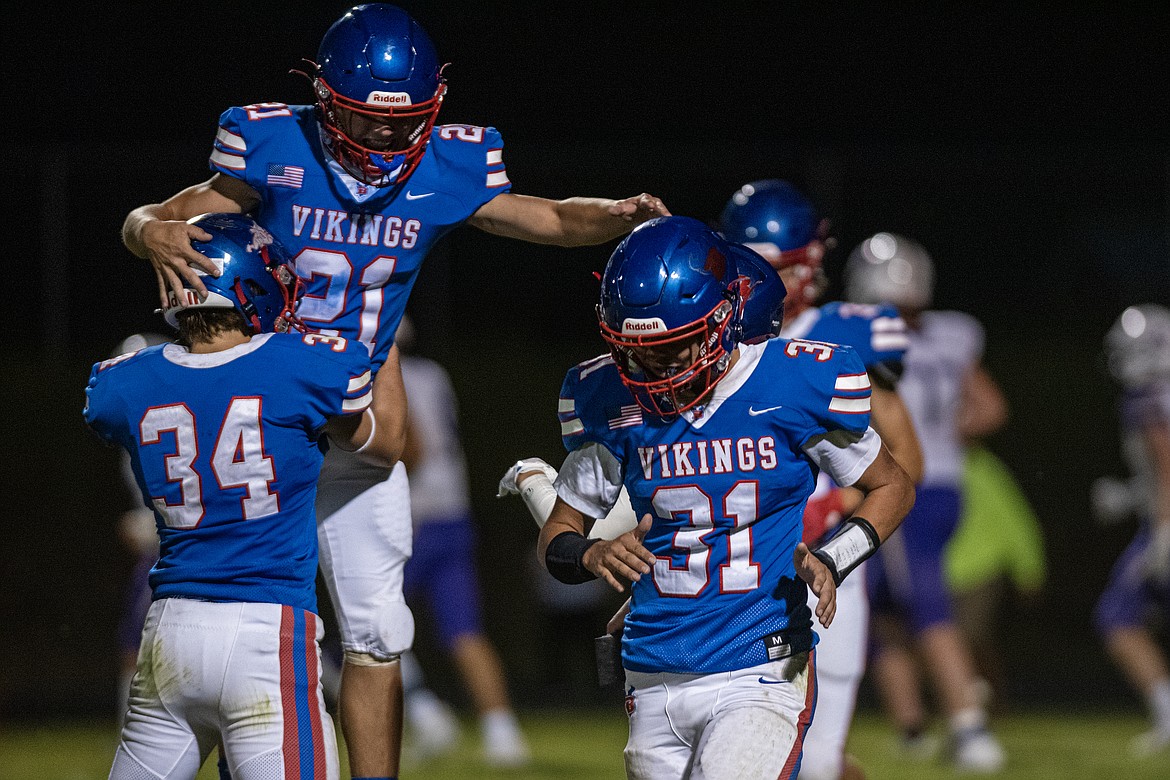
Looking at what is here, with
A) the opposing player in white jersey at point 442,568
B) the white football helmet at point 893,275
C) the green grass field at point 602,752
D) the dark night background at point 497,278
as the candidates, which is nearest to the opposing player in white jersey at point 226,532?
the green grass field at point 602,752

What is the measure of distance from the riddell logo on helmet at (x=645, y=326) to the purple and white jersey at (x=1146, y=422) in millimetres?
5209

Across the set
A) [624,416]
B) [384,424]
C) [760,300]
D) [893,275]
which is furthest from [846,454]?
[893,275]

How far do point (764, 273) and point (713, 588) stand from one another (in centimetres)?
96

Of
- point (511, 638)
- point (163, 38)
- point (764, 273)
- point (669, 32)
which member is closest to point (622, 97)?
point (669, 32)

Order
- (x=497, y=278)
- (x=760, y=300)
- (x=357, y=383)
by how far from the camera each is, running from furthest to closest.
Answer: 1. (x=497, y=278)
2. (x=760, y=300)
3. (x=357, y=383)

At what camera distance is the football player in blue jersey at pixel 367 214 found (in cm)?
387

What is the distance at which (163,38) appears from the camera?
13469 mm

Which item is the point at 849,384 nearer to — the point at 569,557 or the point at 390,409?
the point at 569,557

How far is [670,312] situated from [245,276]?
0.94 metres

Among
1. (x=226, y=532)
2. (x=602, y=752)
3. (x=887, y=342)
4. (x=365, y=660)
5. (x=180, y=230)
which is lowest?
(x=602, y=752)

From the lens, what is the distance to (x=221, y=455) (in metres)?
3.34

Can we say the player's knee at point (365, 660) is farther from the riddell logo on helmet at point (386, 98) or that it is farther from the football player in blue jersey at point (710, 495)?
the riddell logo on helmet at point (386, 98)

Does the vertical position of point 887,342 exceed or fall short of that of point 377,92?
it falls short

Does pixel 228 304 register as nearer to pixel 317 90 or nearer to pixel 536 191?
pixel 317 90
